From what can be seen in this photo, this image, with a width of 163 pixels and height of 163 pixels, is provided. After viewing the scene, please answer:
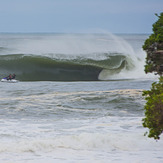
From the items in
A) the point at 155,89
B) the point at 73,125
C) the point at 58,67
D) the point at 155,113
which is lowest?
the point at 73,125

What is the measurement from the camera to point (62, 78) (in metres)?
36.1

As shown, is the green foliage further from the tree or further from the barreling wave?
the barreling wave

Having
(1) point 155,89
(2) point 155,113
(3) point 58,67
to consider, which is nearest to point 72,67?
(3) point 58,67

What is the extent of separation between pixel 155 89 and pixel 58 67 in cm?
3020

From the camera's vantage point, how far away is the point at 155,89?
33.8ft

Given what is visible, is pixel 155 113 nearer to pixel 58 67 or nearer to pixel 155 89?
pixel 155 89

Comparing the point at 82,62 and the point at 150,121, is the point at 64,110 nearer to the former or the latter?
the point at 150,121

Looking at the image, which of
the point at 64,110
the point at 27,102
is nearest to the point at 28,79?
the point at 27,102

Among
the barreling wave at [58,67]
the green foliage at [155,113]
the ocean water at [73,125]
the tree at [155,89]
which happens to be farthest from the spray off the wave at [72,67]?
the green foliage at [155,113]

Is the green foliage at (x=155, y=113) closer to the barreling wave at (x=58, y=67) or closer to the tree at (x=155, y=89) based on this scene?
the tree at (x=155, y=89)

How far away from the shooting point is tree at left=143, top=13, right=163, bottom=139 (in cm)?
952

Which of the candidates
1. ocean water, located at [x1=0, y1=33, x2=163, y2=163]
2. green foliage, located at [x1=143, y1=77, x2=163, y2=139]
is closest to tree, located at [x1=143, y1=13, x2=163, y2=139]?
green foliage, located at [x1=143, y1=77, x2=163, y2=139]

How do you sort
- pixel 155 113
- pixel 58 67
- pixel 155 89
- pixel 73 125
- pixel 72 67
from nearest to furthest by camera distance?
1. pixel 155 113
2. pixel 155 89
3. pixel 73 125
4. pixel 58 67
5. pixel 72 67

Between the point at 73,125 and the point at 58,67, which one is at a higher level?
the point at 58,67
